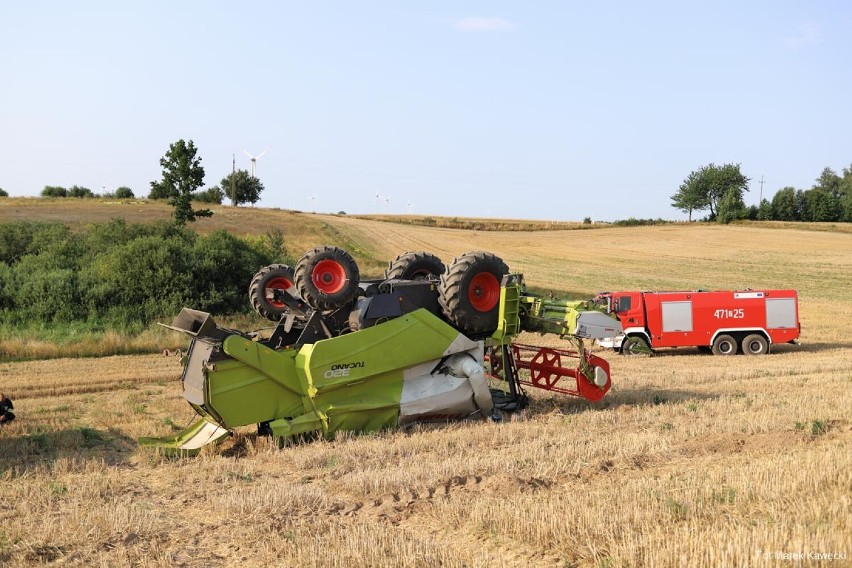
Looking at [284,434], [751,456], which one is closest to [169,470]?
[284,434]

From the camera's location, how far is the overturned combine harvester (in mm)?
→ 9523

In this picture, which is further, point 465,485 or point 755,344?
point 755,344

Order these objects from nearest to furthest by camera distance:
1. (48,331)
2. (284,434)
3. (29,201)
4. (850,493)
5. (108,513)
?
1. (850,493)
2. (108,513)
3. (284,434)
4. (48,331)
5. (29,201)

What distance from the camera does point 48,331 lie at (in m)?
20.9

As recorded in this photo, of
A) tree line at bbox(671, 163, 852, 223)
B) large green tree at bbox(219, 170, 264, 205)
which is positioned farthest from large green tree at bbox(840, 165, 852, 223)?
large green tree at bbox(219, 170, 264, 205)

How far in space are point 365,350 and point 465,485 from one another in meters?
3.05

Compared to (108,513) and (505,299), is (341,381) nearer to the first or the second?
(505,299)

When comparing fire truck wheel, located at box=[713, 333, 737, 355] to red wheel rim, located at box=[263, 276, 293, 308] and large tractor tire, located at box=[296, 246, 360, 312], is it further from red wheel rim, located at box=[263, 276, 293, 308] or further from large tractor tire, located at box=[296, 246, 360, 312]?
large tractor tire, located at box=[296, 246, 360, 312]

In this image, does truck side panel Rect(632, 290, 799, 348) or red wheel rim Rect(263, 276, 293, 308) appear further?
truck side panel Rect(632, 290, 799, 348)

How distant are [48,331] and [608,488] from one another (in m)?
18.1

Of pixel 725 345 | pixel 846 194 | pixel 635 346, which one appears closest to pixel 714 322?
pixel 725 345

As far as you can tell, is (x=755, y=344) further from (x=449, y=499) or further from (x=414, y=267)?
(x=449, y=499)

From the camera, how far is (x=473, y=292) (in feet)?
36.3

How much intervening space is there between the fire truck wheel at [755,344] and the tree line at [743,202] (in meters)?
64.0
